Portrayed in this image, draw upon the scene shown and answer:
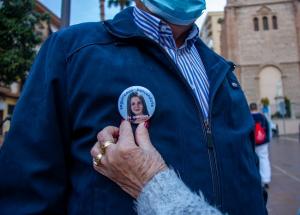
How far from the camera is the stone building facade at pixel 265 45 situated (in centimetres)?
4178

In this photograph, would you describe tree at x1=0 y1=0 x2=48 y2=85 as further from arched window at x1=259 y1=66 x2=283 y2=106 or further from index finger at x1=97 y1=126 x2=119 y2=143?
arched window at x1=259 y1=66 x2=283 y2=106

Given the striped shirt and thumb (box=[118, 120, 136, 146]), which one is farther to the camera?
the striped shirt

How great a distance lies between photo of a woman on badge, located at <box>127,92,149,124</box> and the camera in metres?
1.30

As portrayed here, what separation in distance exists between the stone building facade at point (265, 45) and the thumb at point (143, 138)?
41.9 meters

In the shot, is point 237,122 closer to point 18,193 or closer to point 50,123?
point 50,123

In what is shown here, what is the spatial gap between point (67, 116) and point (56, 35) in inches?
13.4

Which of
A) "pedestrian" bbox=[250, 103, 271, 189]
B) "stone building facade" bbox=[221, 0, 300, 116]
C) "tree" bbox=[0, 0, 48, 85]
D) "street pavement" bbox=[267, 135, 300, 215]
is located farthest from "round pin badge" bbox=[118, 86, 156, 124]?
"stone building facade" bbox=[221, 0, 300, 116]

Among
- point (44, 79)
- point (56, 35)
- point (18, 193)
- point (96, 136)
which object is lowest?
point (18, 193)

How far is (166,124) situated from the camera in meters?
1.36

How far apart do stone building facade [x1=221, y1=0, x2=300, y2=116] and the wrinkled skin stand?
4196 cm

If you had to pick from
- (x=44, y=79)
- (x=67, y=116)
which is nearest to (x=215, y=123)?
(x=67, y=116)

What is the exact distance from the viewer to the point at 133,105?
1305mm

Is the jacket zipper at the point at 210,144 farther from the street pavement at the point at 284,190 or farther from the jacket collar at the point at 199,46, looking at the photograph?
the street pavement at the point at 284,190

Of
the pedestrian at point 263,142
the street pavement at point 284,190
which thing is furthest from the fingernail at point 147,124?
the pedestrian at point 263,142
